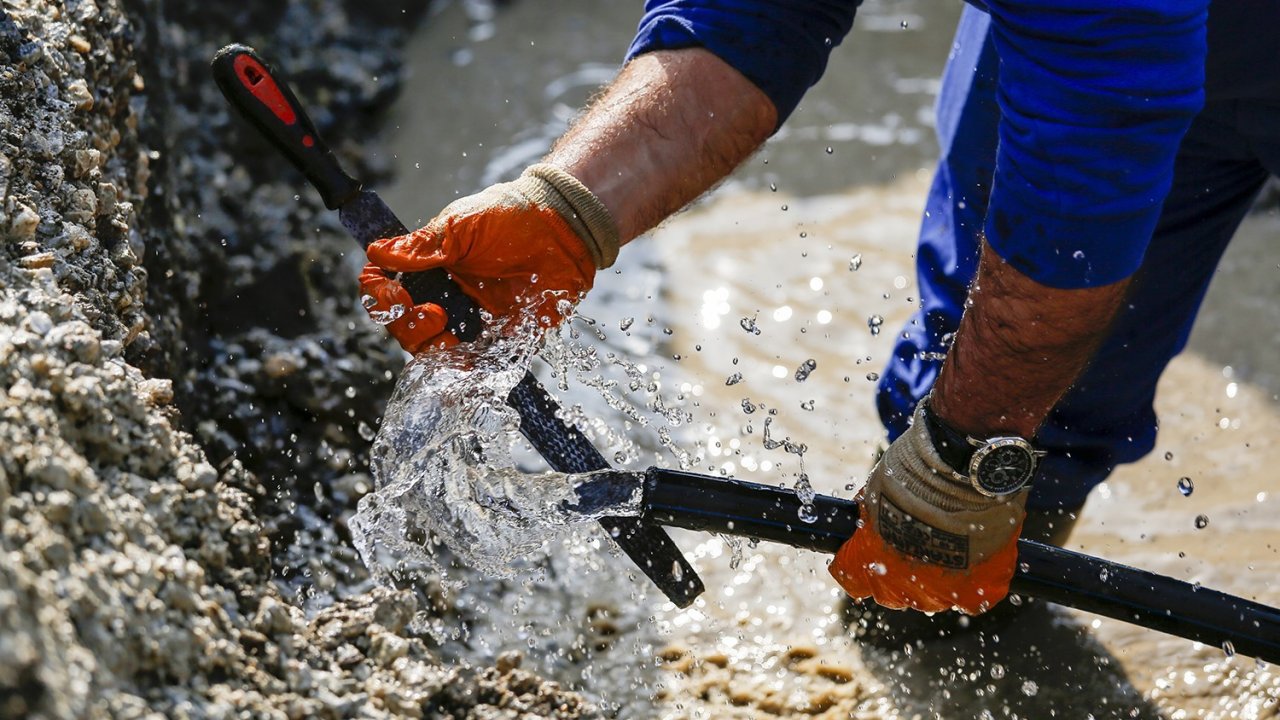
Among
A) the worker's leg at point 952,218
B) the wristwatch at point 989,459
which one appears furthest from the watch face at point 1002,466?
the worker's leg at point 952,218

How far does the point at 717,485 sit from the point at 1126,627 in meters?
1.05

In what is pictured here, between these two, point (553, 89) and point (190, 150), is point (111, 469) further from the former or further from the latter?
point (553, 89)

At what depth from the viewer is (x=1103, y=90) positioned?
4.98 ft

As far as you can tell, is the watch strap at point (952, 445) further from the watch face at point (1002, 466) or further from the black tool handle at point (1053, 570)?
the black tool handle at point (1053, 570)

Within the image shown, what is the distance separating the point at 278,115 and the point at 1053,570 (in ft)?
4.90

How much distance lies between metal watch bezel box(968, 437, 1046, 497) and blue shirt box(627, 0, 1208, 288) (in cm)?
27

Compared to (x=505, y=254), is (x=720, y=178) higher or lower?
lower

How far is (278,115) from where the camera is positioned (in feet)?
6.31

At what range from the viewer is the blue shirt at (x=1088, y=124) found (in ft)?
4.92

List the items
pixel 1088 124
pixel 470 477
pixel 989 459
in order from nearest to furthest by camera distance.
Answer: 1. pixel 1088 124
2. pixel 989 459
3. pixel 470 477

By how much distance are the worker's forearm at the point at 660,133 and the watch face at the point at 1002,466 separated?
74 centimetres

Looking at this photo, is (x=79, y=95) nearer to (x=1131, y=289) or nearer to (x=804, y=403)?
(x=804, y=403)

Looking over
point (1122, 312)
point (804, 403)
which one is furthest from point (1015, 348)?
point (804, 403)

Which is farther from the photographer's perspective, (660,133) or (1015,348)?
(660,133)
